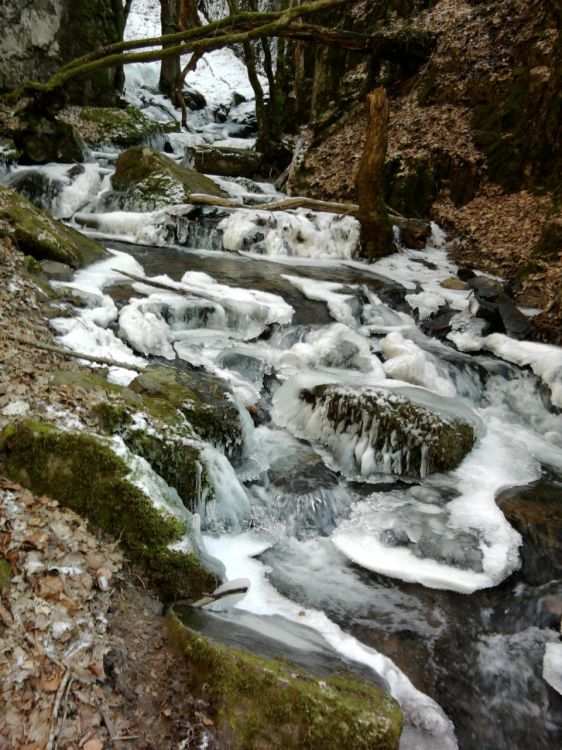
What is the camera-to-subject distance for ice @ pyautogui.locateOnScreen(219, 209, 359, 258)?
11.8 m

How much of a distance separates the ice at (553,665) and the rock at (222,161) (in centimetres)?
1602

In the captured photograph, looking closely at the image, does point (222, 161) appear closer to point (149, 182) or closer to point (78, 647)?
point (149, 182)

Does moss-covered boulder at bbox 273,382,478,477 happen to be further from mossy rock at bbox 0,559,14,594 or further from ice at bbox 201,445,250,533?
mossy rock at bbox 0,559,14,594

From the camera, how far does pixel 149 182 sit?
12.4 metres

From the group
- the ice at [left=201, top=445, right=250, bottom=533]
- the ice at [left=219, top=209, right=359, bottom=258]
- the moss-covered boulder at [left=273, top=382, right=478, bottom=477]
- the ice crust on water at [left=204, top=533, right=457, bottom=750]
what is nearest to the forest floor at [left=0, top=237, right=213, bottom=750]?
the ice crust on water at [left=204, top=533, right=457, bottom=750]

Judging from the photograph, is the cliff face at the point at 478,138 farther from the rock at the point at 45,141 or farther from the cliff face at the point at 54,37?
the cliff face at the point at 54,37

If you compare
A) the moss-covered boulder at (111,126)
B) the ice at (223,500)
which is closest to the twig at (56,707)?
the ice at (223,500)

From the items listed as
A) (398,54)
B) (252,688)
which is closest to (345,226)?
(398,54)

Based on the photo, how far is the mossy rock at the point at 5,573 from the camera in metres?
2.34

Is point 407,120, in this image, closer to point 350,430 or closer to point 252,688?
point 350,430

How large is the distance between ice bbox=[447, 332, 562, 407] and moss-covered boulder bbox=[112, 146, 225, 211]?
773cm

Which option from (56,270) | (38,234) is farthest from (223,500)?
(38,234)

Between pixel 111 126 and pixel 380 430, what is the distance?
1547 centimetres

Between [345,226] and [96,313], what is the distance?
7.21 metres
